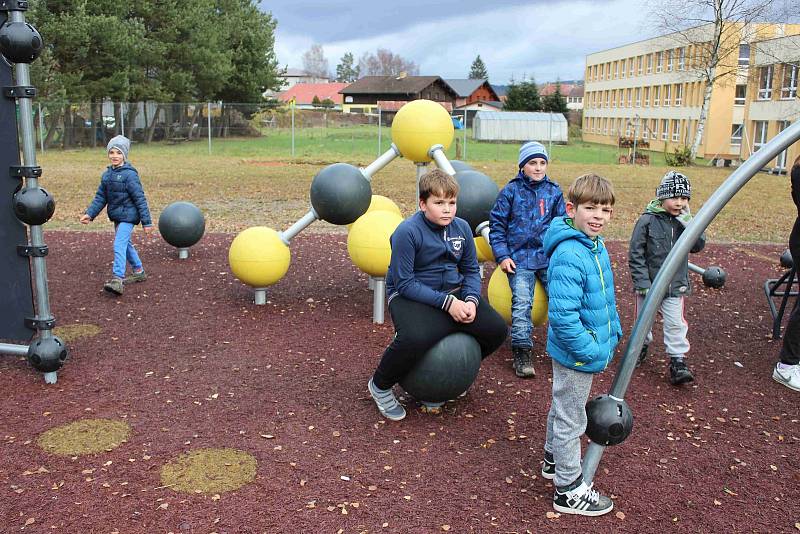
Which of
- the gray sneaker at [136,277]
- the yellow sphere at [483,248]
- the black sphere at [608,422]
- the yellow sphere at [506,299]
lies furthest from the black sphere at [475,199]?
the gray sneaker at [136,277]

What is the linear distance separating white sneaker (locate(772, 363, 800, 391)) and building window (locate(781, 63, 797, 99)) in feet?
130

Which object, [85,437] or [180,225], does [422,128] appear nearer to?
[180,225]

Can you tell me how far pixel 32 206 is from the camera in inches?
220

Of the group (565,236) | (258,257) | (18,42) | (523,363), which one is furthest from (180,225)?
(565,236)

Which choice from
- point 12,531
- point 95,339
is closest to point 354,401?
point 12,531

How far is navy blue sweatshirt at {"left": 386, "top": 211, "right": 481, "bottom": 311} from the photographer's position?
4.98m

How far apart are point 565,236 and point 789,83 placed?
44.6 m

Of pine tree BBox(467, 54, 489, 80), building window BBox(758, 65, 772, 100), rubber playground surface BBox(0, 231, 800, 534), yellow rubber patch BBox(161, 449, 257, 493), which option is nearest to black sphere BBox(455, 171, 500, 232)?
rubber playground surface BBox(0, 231, 800, 534)

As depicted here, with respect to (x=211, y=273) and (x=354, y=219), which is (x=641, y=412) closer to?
(x=354, y=219)

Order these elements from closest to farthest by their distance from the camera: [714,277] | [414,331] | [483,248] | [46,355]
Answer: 1. [414,331]
2. [46,355]
3. [483,248]
4. [714,277]

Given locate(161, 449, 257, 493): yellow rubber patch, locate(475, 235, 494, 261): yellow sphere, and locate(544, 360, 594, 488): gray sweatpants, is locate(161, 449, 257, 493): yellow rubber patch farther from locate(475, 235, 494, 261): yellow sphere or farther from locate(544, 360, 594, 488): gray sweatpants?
locate(475, 235, 494, 261): yellow sphere

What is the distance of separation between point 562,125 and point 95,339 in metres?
55.7

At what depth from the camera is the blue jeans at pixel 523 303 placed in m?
6.30

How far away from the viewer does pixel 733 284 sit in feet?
31.6
